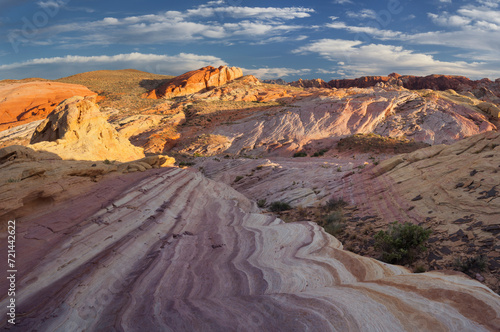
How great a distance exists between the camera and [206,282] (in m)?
5.66

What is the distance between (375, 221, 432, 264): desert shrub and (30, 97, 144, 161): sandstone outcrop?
1428 centimetres

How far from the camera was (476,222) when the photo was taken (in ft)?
24.4

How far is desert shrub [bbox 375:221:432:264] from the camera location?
7131 millimetres

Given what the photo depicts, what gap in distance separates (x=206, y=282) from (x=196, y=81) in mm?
68234

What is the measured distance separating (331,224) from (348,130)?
33.8 metres

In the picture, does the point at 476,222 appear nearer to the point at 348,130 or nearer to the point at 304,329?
the point at 304,329

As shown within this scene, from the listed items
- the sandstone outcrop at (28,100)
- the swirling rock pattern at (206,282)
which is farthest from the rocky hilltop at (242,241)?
the sandstone outcrop at (28,100)

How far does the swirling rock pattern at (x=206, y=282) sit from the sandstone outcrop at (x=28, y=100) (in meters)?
47.9

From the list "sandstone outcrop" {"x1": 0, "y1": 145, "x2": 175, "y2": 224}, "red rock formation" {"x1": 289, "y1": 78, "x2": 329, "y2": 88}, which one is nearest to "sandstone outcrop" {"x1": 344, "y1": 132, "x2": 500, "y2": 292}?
"sandstone outcrop" {"x1": 0, "y1": 145, "x2": 175, "y2": 224}

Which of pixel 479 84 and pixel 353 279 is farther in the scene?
pixel 479 84

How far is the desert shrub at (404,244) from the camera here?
7131 millimetres

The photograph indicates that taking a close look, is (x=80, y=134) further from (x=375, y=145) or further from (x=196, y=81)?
(x=196, y=81)

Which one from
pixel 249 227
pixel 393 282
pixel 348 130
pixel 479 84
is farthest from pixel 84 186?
pixel 479 84

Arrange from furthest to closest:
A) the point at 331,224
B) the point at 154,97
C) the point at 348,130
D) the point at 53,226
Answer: the point at 154,97 → the point at 348,130 → the point at 331,224 → the point at 53,226
